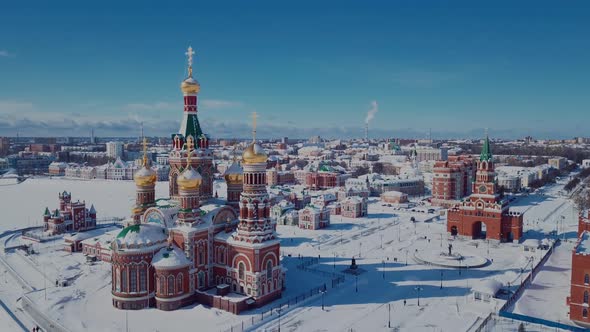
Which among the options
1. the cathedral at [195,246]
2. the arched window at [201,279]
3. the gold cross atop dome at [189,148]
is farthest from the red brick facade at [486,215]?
the gold cross atop dome at [189,148]

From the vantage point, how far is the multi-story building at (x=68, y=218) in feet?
142

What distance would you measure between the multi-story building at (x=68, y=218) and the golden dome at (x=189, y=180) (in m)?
Result: 23.4

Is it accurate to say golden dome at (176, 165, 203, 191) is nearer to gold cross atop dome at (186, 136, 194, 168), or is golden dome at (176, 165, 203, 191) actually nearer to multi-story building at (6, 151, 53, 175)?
gold cross atop dome at (186, 136, 194, 168)

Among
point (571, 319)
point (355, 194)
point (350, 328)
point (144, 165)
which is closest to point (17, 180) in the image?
point (355, 194)

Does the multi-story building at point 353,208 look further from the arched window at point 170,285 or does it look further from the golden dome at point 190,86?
the arched window at point 170,285

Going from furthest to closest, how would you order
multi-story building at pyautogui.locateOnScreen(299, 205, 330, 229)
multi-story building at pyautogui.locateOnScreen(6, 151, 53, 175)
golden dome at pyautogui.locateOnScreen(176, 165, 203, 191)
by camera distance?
multi-story building at pyautogui.locateOnScreen(6, 151, 53, 175) < multi-story building at pyautogui.locateOnScreen(299, 205, 330, 229) < golden dome at pyautogui.locateOnScreen(176, 165, 203, 191)

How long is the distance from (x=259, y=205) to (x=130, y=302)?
8.61 m

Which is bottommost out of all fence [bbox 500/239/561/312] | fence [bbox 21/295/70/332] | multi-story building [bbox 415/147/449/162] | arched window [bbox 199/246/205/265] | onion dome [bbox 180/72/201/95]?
fence [bbox 21/295/70/332]

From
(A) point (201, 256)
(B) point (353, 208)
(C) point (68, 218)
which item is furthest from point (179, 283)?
(B) point (353, 208)

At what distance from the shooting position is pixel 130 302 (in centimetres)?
2467

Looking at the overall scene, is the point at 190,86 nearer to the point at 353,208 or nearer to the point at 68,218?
the point at 68,218

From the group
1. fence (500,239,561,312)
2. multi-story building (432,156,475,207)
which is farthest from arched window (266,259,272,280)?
multi-story building (432,156,475,207)

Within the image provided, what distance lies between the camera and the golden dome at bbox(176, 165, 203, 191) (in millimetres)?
26125

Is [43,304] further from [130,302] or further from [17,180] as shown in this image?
[17,180]
